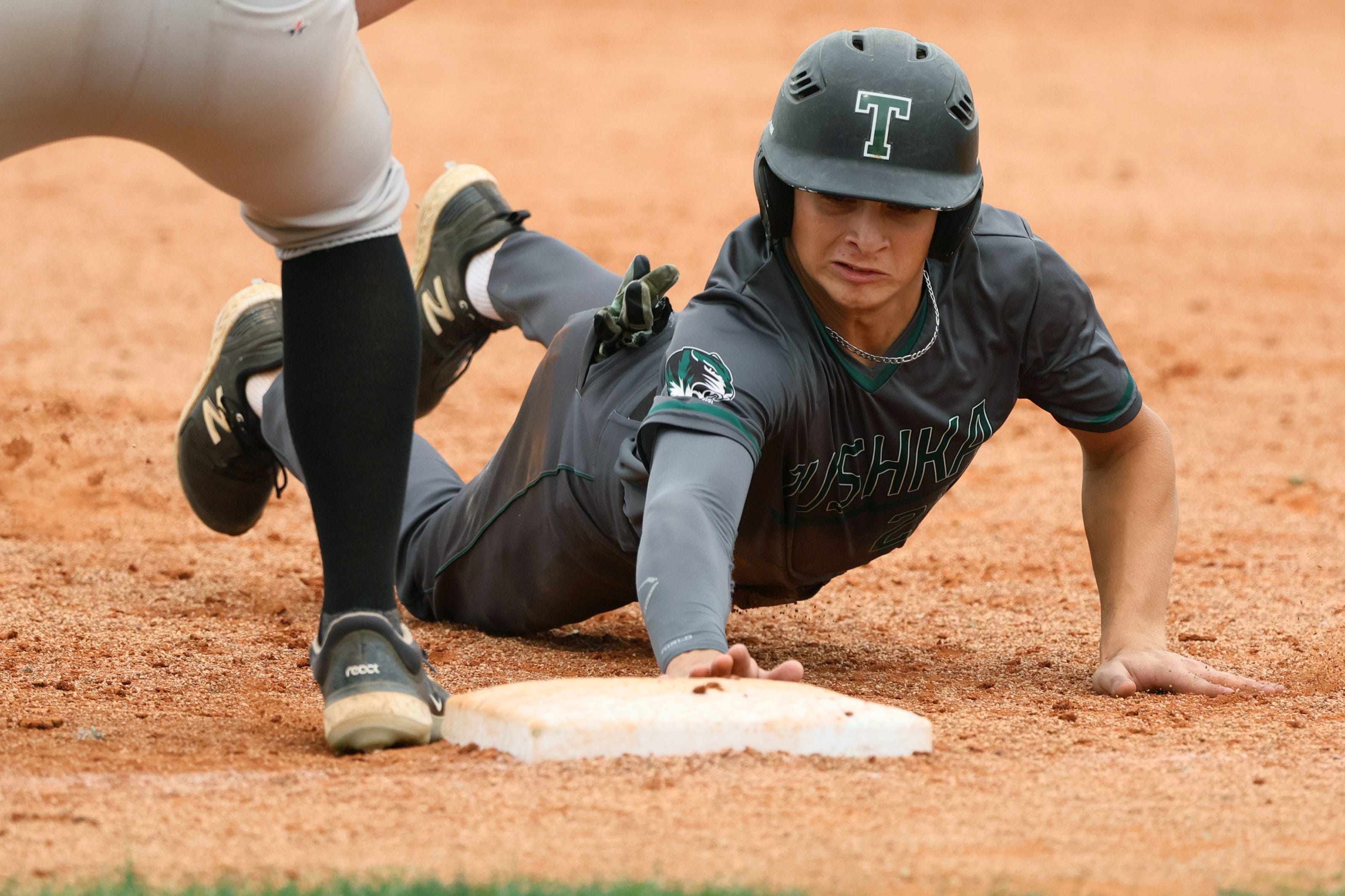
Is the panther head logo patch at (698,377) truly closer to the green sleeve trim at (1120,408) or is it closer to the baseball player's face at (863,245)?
the baseball player's face at (863,245)

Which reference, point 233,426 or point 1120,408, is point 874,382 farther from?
point 233,426

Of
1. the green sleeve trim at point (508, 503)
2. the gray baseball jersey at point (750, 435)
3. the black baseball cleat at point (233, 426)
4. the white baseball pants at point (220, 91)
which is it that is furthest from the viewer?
the black baseball cleat at point (233, 426)

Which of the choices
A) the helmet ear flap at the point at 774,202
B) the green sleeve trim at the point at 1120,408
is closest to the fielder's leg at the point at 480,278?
the helmet ear flap at the point at 774,202

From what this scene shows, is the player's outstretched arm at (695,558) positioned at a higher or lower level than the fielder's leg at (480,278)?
lower

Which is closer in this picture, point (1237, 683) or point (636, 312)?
point (1237, 683)

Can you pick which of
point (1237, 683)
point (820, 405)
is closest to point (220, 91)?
point (820, 405)

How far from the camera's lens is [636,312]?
3.09m

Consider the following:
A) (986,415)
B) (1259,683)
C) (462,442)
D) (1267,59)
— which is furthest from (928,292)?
(1267,59)

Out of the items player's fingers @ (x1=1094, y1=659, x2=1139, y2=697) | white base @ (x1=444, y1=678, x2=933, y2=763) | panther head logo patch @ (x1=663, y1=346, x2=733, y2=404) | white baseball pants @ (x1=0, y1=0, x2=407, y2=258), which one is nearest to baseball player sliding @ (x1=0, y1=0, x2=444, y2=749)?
white baseball pants @ (x1=0, y1=0, x2=407, y2=258)

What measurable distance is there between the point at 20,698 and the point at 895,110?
1782mm

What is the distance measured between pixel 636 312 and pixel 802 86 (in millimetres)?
529

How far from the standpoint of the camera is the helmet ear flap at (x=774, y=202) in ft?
9.30

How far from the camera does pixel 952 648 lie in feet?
11.7

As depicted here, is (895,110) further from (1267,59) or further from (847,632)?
(1267,59)
